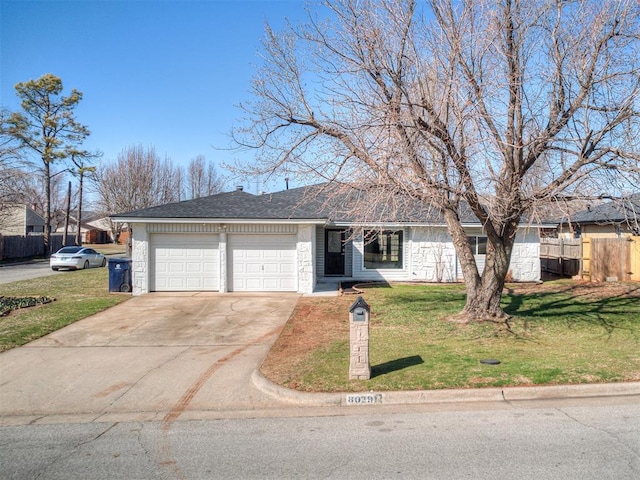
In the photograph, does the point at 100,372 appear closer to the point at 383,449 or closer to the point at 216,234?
the point at 383,449

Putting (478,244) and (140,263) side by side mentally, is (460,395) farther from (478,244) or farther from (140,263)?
(478,244)

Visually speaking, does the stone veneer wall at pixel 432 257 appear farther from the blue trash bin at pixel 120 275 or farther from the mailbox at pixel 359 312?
the mailbox at pixel 359 312

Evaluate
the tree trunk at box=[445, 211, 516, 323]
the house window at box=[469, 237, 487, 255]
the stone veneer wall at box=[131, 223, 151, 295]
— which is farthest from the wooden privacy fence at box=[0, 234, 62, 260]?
the tree trunk at box=[445, 211, 516, 323]

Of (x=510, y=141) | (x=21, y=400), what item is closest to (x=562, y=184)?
(x=510, y=141)

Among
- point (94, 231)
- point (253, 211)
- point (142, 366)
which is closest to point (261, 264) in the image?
point (253, 211)

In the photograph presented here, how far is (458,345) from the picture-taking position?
8.98 m

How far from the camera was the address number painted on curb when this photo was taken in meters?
6.29

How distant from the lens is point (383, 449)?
4836mm

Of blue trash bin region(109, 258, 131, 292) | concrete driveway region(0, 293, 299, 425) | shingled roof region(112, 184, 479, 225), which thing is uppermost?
shingled roof region(112, 184, 479, 225)

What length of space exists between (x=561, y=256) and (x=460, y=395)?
18314mm

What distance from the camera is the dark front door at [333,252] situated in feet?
67.3

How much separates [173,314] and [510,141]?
9420 millimetres

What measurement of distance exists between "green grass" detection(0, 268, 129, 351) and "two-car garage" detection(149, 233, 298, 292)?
1.79 meters

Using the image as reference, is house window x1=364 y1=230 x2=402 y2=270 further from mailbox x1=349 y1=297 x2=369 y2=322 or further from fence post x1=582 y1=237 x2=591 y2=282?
mailbox x1=349 y1=297 x2=369 y2=322
